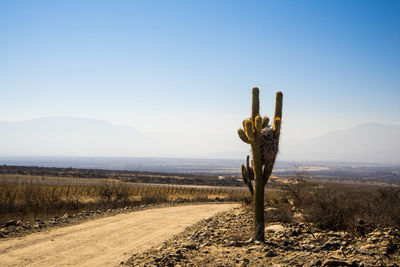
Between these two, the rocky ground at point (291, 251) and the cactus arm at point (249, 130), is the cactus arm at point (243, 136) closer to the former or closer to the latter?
the cactus arm at point (249, 130)

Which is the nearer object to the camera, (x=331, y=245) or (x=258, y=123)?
(x=331, y=245)

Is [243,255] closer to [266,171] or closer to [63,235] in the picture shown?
[266,171]

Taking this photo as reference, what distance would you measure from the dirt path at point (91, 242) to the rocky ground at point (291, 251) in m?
2.58

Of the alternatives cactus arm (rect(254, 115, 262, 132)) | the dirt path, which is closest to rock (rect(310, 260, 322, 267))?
cactus arm (rect(254, 115, 262, 132))

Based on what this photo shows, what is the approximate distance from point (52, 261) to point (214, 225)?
28.2 ft

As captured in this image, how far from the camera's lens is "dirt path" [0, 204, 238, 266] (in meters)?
11.9

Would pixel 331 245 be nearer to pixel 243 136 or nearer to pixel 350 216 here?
pixel 350 216

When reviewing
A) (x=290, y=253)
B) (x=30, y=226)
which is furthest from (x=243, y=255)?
Result: (x=30, y=226)

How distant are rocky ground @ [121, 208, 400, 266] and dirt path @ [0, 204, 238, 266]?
2.58 metres

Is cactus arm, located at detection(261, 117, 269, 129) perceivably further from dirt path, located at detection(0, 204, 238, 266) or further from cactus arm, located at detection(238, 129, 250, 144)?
dirt path, located at detection(0, 204, 238, 266)

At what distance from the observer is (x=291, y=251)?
33.8 feet

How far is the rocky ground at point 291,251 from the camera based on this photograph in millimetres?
8547

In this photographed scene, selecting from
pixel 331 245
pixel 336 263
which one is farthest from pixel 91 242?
pixel 336 263

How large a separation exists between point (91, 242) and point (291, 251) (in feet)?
29.8
